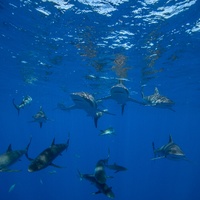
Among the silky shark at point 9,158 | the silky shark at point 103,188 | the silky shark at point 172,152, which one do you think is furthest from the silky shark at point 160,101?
the silky shark at point 9,158

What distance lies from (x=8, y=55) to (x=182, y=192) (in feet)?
191

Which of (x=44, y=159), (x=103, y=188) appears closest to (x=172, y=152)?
(x=103, y=188)

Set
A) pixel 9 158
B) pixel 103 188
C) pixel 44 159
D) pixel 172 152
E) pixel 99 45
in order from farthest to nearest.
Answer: pixel 99 45 < pixel 172 152 < pixel 9 158 < pixel 103 188 < pixel 44 159

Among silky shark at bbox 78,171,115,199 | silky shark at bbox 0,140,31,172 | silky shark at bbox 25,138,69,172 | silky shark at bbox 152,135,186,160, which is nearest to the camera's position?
silky shark at bbox 25,138,69,172

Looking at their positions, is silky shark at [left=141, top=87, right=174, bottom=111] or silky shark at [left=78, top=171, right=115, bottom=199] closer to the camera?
silky shark at [left=78, top=171, right=115, bottom=199]

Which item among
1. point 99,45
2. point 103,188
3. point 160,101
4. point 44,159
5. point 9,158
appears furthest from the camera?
point 99,45

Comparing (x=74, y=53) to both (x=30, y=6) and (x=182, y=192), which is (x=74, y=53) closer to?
(x=30, y=6)

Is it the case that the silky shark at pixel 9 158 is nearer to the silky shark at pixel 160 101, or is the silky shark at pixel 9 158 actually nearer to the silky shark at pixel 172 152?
the silky shark at pixel 172 152

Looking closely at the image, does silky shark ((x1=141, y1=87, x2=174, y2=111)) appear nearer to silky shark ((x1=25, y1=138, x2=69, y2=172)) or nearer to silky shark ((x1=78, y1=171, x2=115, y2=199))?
silky shark ((x1=78, y1=171, x2=115, y2=199))

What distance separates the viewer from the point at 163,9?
1294 cm

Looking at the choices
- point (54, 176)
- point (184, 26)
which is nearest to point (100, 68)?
point (184, 26)

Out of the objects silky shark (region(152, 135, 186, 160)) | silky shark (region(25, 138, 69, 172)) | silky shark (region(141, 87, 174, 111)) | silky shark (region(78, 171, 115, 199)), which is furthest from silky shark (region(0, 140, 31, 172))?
silky shark (region(141, 87, 174, 111))

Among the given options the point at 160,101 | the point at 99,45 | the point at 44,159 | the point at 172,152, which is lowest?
the point at 44,159

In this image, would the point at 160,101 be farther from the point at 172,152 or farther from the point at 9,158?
the point at 9,158
